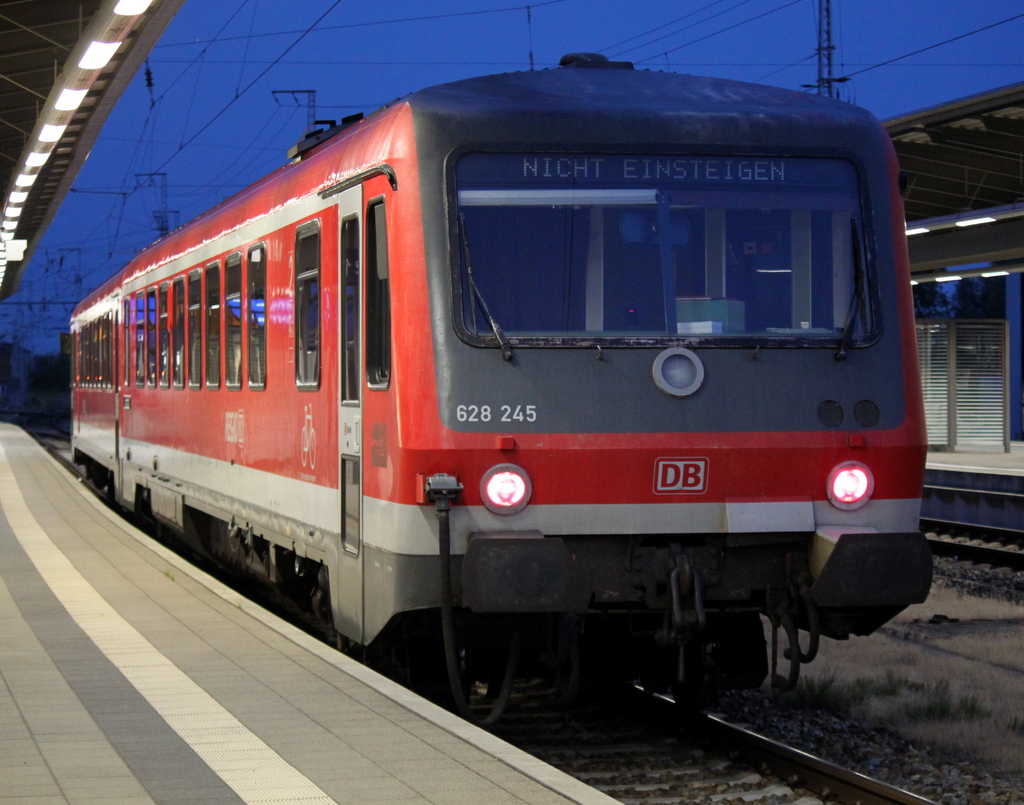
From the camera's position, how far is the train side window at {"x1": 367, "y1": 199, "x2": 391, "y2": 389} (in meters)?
7.07

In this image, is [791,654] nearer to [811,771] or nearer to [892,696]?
[811,771]

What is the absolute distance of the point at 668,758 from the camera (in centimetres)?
738

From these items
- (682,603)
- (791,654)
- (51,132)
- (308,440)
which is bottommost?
(791,654)

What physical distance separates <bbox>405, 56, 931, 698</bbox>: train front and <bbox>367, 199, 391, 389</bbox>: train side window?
0.39 metres

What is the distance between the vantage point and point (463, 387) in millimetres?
6676

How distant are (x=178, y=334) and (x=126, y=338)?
14.4 feet

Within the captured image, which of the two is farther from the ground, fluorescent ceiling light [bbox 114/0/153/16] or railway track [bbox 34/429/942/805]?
fluorescent ceiling light [bbox 114/0/153/16]

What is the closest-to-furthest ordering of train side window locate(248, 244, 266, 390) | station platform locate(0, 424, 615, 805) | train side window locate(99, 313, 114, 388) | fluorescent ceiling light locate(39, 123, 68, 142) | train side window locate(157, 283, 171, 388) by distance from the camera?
station platform locate(0, 424, 615, 805)
train side window locate(248, 244, 266, 390)
train side window locate(157, 283, 171, 388)
fluorescent ceiling light locate(39, 123, 68, 142)
train side window locate(99, 313, 114, 388)

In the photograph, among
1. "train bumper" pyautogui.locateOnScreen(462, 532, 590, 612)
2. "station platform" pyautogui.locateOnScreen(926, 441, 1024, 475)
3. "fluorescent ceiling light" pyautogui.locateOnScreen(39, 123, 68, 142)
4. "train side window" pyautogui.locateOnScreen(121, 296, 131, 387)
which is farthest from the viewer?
"station platform" pyautogui.locateOnScreen(926, 441, 1024, 475)

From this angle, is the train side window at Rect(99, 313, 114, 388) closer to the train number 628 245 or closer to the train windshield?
the train windshield

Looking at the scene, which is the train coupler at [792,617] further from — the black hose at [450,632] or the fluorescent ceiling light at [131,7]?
the fluorescent ceiling light at [131,7]

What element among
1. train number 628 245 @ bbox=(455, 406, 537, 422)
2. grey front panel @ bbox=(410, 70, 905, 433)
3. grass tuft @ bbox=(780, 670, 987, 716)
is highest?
grey front panel @ bbox=(410, 70, 905, 433)

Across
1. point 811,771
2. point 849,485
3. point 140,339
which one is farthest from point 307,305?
point 140,339

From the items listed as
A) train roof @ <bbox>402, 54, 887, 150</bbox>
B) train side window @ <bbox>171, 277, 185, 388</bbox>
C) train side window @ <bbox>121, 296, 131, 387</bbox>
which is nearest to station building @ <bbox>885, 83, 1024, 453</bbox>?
train side window @ <bbox>171, 277, 185, 388</bbox>
